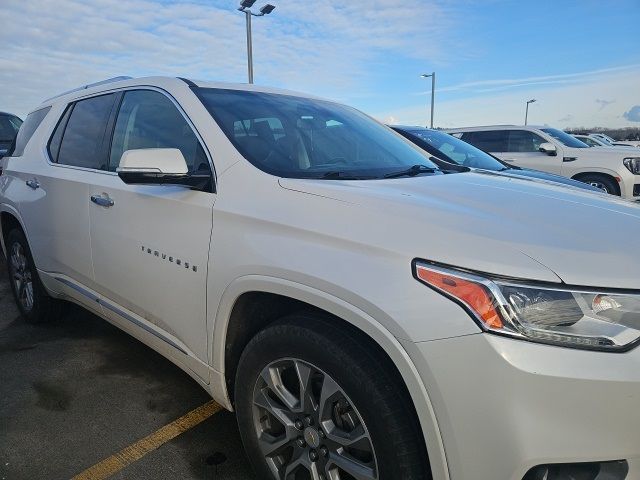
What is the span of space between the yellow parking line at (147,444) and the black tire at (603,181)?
29.9 feet

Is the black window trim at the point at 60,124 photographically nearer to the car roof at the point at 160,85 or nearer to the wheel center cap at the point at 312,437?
the car roof at the point at 160,85

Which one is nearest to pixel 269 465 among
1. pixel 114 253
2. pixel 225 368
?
pixel 225 368

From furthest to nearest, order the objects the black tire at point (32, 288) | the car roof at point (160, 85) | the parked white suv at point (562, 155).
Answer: the parked white suv at point (562, 155), the black tire at point (32, 288), the car roof at point (160, 85)

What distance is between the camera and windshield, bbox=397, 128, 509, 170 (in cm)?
617

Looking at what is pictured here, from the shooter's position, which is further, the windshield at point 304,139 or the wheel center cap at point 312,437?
the windshield at point 304,139

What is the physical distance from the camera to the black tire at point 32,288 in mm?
3822

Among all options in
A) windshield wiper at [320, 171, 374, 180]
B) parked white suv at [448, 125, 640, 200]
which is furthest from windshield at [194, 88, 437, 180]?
parked white suv at [448, 125, 640, 200]

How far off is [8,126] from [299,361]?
9.64 metres

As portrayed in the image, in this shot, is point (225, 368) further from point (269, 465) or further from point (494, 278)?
point (494, 278)

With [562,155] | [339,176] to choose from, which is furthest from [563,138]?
[339,176]

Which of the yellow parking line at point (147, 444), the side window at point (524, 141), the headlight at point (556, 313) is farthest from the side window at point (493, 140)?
the headlight at point (556, 313)

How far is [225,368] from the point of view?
216cm

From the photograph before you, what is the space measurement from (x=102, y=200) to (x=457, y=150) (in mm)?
5017

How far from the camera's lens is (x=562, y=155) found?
32.2 ft
